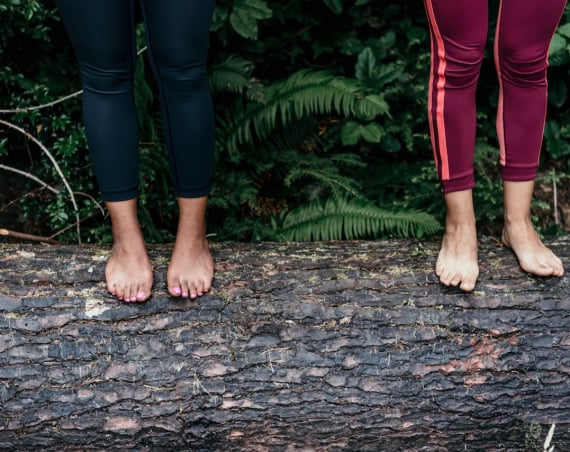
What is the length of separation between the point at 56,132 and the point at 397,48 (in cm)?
221

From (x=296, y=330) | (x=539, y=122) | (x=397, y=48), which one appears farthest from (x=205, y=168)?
(x=397, y=48)

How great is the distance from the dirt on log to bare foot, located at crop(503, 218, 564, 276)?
0.31 feet

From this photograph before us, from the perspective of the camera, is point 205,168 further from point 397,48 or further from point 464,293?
point 397,48

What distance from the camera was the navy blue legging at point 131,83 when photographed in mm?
2305

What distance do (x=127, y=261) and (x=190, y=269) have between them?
0.24 metres

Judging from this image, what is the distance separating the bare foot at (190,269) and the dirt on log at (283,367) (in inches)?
2.1

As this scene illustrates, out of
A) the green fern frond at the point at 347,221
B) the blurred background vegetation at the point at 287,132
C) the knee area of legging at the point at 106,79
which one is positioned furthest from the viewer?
the blurred background vegetation at the point at 287,132

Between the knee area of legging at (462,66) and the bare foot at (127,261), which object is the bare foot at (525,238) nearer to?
the knee area of legging at (462,66)

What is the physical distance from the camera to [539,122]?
8.89 feet

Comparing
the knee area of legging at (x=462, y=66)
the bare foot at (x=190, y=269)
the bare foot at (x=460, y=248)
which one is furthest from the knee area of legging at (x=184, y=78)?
the bare foot at (x=460, y=248)

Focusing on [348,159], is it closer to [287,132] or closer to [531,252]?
[287,132]

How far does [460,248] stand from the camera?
108 inches

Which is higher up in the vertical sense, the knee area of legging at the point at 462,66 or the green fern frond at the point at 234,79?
the knee area of legging at the point at 462,66

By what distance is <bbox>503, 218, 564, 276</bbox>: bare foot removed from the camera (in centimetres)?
273
